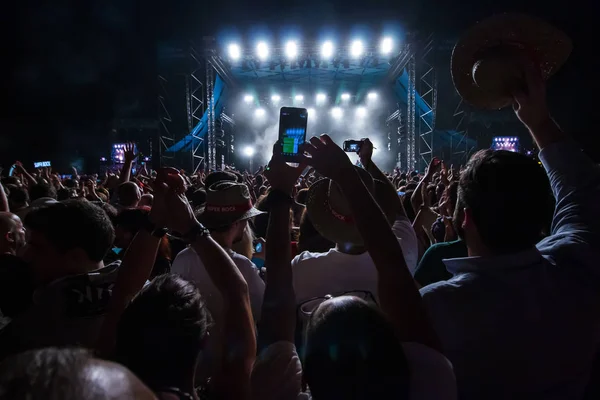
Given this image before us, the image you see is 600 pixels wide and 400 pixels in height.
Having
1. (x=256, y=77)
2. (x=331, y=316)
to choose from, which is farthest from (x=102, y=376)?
(x=256, y=77)

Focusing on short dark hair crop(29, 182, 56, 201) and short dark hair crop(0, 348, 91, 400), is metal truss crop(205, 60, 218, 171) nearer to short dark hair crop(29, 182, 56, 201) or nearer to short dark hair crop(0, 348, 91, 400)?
short dark hair crop(29, 182, 56, 201)

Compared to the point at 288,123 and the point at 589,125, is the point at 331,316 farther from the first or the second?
the point at 589,125

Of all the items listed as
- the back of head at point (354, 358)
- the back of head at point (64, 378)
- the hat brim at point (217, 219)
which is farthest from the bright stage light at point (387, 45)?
the back of head at point (64, 378)

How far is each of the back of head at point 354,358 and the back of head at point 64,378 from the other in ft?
1.40

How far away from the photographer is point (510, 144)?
17.7m

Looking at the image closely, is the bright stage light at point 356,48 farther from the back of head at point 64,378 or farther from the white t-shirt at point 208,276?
the back of head at point 64,378

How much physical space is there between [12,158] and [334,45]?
17.2 metres

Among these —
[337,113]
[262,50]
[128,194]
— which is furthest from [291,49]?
[128,194]

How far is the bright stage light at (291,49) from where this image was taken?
49.2ft

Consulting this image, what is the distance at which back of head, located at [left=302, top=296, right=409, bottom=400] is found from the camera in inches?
32.9

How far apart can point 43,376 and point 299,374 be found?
733mm

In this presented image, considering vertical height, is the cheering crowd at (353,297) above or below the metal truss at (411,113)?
below

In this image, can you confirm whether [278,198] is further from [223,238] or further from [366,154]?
[366,154]

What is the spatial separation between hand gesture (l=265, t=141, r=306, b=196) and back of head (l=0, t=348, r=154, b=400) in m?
0.95
